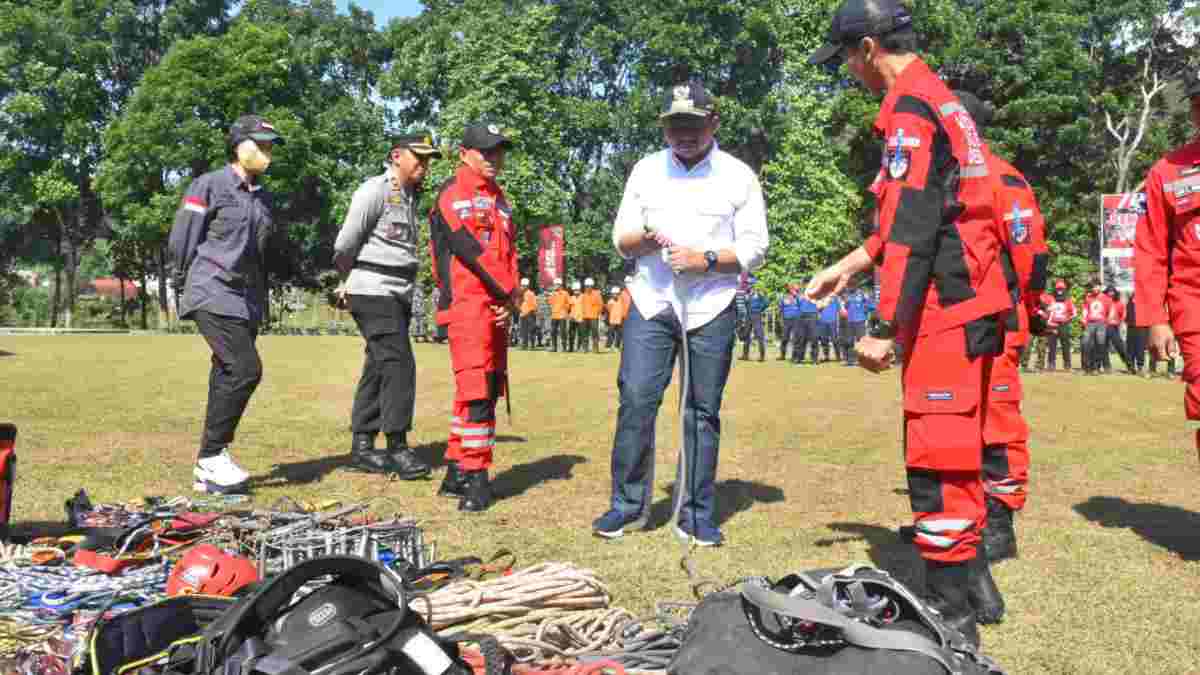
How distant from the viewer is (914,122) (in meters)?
3.52

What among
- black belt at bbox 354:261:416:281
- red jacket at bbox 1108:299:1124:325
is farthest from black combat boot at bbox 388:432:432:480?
red jacket at bbox 1108:299:1124:325

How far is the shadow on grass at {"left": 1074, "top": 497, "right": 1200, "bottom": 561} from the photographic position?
207 inches

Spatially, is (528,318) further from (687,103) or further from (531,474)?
(687,103)

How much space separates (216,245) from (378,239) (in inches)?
43.8

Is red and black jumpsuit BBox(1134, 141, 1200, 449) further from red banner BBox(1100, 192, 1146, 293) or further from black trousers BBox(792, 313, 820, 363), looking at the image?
black trousers BBox(792, 313, 820, 363)

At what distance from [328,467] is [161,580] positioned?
135 inches

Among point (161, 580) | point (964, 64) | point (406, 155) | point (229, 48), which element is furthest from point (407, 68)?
point (161, 580)

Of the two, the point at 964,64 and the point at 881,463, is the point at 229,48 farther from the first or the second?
the point at 881,463

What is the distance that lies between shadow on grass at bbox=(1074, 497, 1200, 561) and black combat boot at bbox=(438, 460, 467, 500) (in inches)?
148

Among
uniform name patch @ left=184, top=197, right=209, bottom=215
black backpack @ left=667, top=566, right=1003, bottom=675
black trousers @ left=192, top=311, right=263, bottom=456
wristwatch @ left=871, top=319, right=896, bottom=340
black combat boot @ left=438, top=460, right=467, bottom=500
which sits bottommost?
black combat boot @ left=438, top=460, right=467, bottom=500

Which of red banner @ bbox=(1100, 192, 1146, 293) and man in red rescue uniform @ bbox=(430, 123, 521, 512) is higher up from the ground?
red banner @ bbox=(1100, 192, 1146, 293)

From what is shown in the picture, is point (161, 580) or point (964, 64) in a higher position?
point (964, 64)

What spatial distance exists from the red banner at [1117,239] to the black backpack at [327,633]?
77.3ft

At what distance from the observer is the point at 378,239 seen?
7.03 metres
